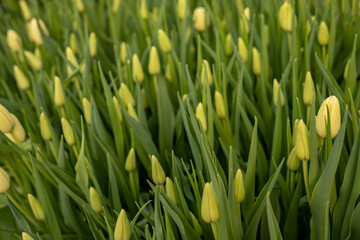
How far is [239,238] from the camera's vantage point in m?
0.63

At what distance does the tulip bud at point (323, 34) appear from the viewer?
931 millimetres

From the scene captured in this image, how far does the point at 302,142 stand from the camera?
61 centimetres

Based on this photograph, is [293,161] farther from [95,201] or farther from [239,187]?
[95,201]

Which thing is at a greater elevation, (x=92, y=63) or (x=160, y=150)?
(x=92, y=63)

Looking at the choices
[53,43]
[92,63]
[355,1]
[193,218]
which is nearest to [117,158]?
[193,218]

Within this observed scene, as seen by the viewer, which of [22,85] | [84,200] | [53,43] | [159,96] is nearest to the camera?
[84,200]

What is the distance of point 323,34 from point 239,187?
475 mm

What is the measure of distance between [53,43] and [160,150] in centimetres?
53

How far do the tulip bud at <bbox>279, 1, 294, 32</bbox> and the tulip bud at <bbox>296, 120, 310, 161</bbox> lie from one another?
392mm

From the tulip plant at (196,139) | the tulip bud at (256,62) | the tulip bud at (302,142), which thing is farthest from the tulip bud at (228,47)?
the tulip bud at (302,142)

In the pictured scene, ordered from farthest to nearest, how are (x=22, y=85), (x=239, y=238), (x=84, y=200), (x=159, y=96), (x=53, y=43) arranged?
(x=53, y=43) → (x=22, y=85) → (x=159, y=96) → (x=84, y=200) → (x=239, y=238)

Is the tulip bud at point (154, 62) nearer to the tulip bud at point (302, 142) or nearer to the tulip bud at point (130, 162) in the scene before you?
the tulip bud at point (130, 162)

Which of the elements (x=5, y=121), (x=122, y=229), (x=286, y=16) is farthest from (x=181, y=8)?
(x=122, y=229)

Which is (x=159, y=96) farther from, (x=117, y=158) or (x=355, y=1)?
(x=355, y=1)
